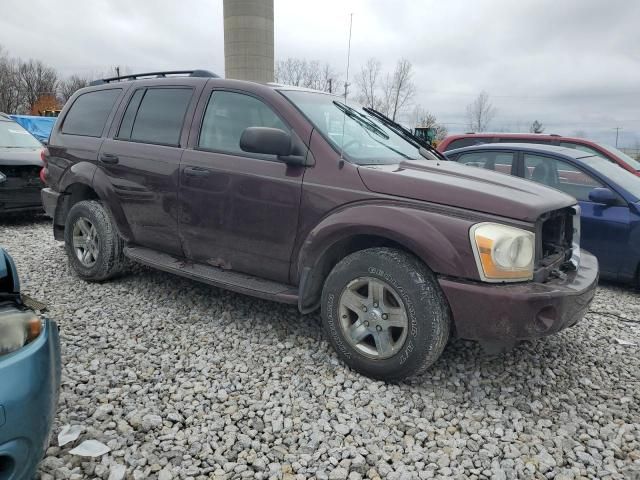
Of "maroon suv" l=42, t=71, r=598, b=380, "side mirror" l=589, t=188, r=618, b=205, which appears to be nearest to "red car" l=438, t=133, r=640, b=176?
"side mirror" l=589, t=188, r=618, b=205

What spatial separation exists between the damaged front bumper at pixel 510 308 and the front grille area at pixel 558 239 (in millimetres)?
237

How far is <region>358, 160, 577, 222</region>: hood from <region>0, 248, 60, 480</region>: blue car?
1.89 meters

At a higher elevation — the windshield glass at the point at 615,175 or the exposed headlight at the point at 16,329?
the windshield glass at the point at 615,175

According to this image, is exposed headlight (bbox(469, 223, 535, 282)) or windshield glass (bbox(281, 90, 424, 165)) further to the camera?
windshield glass (bbox(281, 90, 424, 165))

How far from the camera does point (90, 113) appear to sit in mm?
4668

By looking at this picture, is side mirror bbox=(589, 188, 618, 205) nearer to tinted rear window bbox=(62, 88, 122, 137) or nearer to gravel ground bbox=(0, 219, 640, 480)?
gravel ground bbox=(0, 219, 640, 480)

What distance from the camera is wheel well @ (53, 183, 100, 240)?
15.3 feet

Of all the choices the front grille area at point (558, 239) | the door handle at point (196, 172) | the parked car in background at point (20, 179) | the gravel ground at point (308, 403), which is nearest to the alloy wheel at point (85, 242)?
the gravel ground at point (308, 403)

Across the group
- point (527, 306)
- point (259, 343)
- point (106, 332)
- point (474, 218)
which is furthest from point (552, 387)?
point (106, 332)

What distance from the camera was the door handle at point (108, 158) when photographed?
13.7ft

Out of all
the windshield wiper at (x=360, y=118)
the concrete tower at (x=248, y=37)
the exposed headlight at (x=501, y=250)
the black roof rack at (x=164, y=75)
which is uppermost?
the concrete tower at (x=248, y=37)

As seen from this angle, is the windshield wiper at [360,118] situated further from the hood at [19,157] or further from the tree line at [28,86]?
the tree line at [28,86]

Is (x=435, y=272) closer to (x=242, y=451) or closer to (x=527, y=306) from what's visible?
(x=527, y=306)

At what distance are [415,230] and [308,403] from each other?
45.3 inches
